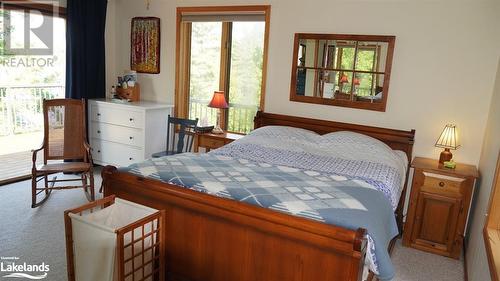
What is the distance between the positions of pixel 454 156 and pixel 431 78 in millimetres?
736

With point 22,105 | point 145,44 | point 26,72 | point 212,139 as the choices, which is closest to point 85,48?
point 145,44

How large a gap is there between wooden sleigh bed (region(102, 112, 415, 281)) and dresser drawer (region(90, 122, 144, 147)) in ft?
6.50

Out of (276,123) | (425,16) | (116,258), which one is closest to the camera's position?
(116,258)

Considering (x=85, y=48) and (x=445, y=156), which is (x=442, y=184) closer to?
→ (x=445, y=156)

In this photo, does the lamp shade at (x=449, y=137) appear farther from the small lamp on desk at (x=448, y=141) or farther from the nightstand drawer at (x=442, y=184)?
the nightstand drawer at (x=442, y=184)

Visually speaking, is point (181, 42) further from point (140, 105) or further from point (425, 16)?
point (425, 16)

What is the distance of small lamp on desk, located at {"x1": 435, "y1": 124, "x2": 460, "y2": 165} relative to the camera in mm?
3117

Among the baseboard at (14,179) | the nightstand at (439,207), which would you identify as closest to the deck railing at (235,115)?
the nightstand at (439,207)

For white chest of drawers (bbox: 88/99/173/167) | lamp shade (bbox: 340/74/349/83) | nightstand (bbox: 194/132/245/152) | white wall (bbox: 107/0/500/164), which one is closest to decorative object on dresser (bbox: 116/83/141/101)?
white chest of drawers (bbox: 88/99/173/167)

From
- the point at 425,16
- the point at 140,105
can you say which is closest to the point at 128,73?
the point at 140,105

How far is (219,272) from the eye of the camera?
205cm

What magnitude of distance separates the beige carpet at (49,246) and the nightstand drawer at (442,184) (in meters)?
0.55

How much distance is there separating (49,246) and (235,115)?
2.50m

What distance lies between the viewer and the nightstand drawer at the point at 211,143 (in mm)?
3994
